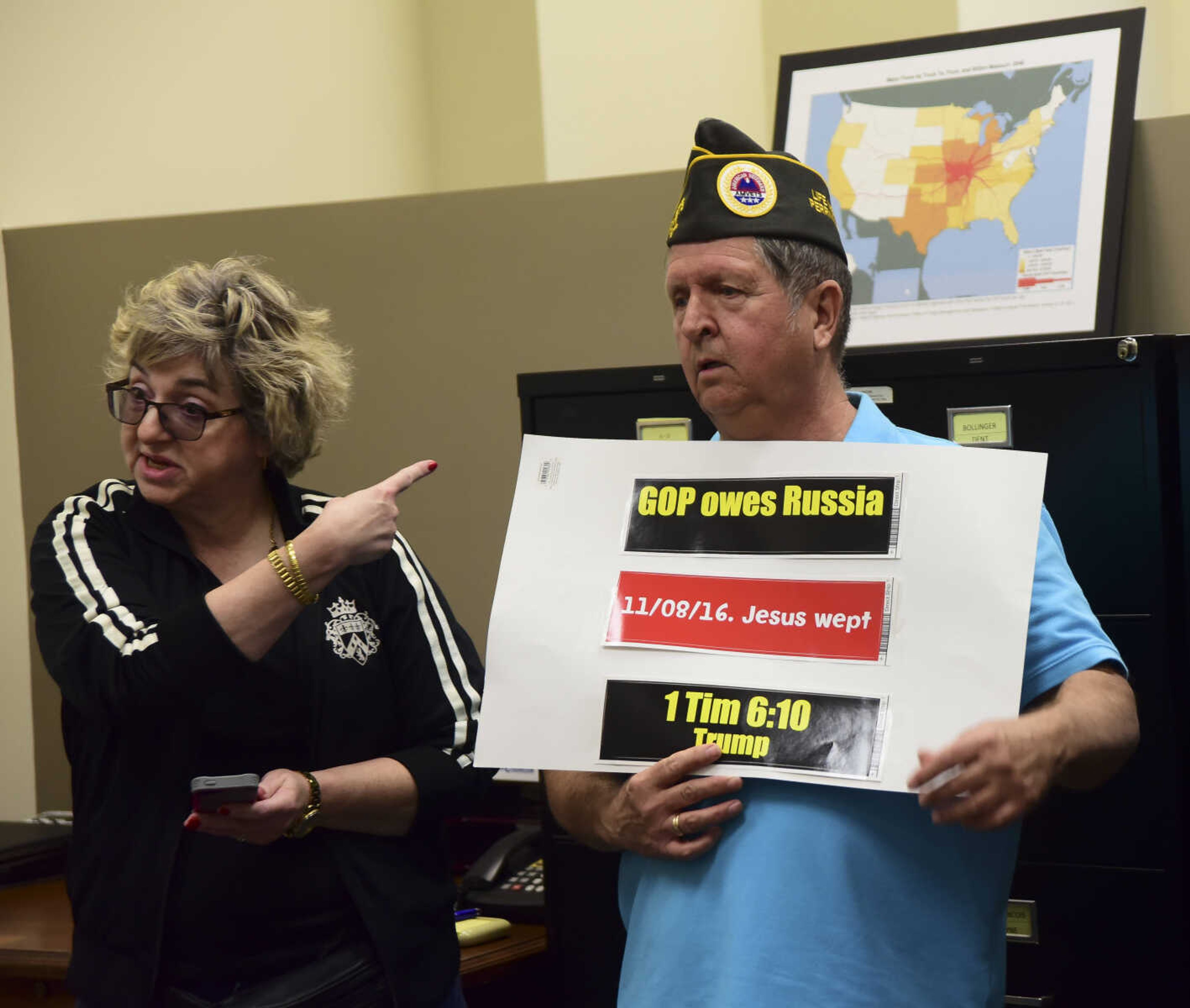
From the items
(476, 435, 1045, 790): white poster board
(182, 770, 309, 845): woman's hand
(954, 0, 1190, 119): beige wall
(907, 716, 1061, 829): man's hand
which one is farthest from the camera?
(954, 0, 1190, 119): beige wall

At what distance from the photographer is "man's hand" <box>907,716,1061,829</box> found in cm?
99

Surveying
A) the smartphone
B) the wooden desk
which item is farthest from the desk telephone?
the smartphone

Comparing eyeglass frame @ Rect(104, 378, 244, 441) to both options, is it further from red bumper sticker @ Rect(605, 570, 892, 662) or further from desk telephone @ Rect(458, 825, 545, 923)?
desk telephone @ Rect(458, 825, 545, 923)

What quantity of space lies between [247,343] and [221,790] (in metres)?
0.56

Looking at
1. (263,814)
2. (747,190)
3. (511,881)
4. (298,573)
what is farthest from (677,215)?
(511,881)

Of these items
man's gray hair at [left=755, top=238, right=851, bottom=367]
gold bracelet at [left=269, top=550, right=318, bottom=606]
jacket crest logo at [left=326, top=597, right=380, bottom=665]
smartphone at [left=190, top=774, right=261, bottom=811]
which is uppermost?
man's gray hair at [left=755, top=238, right=851, bottom=367]

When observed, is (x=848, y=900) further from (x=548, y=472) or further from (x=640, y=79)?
(x=640, y=79)

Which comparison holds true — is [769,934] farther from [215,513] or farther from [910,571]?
[215,513]

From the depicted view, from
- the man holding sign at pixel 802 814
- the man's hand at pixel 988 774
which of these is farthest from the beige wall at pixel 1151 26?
the man's hand at pixel 988 774

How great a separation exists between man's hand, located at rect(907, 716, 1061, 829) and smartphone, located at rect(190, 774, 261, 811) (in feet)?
2.22

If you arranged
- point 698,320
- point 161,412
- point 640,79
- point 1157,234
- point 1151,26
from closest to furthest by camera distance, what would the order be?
point 698,320 → point 161,412 → point 1157,234 → point 1151,26 → point 640,79

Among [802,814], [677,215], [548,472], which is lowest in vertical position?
[802,814]

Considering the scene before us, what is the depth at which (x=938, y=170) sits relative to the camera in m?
2.18

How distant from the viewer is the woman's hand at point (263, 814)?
132 cm
